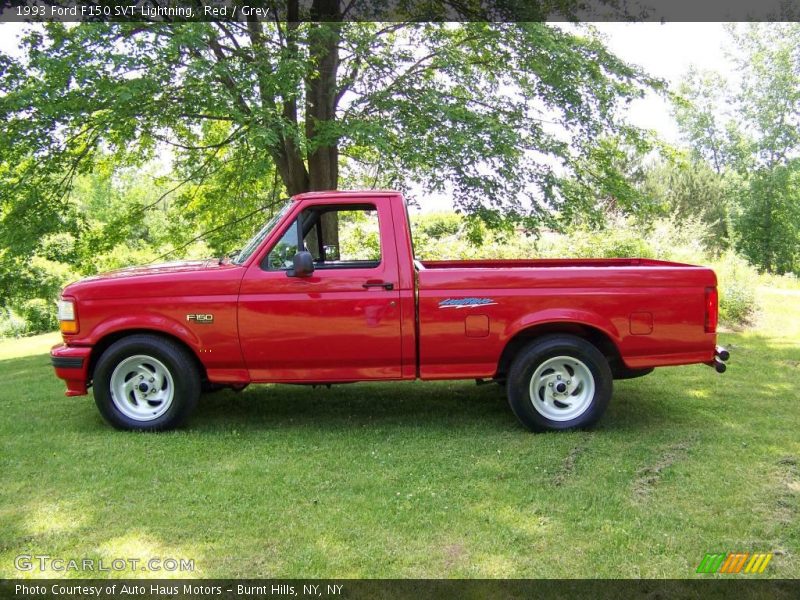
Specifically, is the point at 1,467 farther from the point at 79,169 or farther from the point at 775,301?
the point at 775,301

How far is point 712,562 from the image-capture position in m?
3.50

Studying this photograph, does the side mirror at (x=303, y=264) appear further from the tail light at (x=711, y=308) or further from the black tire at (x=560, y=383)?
the tail light at (x=711, y=308)

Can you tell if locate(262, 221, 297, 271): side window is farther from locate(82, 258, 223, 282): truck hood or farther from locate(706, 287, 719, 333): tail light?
locate(706, 287, 719, 333): tail light

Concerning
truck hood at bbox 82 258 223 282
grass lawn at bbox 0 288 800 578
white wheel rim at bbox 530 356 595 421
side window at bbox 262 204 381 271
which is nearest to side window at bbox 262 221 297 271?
side window at bbox 262 204 381 271

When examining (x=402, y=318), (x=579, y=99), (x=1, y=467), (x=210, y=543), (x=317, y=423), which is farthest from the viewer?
(x=579, y=99)

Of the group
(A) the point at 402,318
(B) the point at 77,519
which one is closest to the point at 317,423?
(A) the point at 402,318

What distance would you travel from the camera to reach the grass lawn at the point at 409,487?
361cm

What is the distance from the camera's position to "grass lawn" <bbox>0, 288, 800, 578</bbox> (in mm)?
3611

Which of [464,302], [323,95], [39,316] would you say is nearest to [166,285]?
[464,302]

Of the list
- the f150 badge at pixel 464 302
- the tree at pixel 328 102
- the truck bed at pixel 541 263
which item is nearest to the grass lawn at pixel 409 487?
the f150 badge at pixel 464 302

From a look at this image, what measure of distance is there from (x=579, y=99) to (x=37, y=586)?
8.96 meters

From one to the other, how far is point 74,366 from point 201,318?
1161 mm

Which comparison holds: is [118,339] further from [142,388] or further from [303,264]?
[303,264]

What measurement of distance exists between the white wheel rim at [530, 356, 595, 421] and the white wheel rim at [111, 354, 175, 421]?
3.13 m
